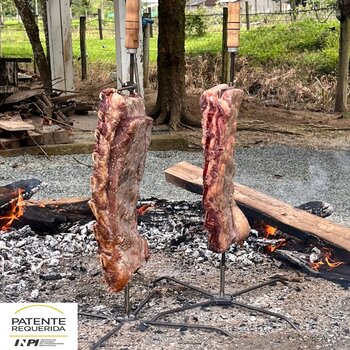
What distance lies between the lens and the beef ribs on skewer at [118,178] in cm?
305

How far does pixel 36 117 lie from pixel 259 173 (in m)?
3.87

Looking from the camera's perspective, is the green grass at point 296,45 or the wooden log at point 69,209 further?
the green grass at point 296,45

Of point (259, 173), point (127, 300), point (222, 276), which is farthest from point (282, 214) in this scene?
point (259, 173)

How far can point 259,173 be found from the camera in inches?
314

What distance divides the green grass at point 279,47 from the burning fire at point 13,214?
11554 mm

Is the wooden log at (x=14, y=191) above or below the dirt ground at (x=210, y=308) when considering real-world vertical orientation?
above

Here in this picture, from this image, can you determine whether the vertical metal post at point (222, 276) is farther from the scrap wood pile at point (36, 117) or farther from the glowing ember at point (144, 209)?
the scrap wood pile at point (36, 117)

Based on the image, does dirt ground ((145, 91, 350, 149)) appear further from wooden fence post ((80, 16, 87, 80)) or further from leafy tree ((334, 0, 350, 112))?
wooden fence post ((80, 16, 87, 80))

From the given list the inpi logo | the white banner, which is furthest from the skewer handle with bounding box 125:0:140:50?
the inpi logo

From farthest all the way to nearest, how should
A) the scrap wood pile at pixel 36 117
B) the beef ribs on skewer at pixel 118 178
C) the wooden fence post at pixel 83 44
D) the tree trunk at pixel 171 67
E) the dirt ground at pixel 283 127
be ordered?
the wooden fence post at pixel 83 44 < the tree trunk at pixel 171 67 < the dirt ground at pixel 283 127 < the scrap wood pile at pixel 36 117 < the beef ribs on skewer at pixel 118 178

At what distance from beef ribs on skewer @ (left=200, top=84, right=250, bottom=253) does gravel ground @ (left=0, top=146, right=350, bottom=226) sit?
2.70 metres

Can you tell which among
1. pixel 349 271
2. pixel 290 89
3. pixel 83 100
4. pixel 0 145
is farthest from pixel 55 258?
pixel 290 89

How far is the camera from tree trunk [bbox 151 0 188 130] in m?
10.2

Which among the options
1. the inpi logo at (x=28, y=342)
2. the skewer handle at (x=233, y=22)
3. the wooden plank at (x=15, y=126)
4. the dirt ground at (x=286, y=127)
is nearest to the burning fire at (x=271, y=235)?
the skewer handle at (x=233, y=22)
